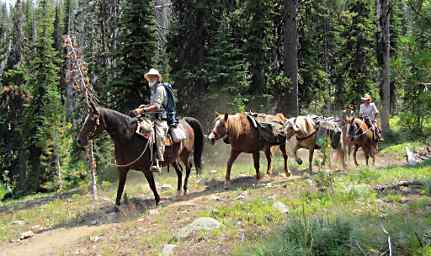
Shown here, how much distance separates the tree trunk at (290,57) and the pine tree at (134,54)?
561 centimetres

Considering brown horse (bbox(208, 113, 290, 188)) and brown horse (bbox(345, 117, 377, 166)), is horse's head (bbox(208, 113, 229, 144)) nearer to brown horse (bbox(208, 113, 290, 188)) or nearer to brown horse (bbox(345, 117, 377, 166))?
brown horse (bbox(208, 113, 290, 188))

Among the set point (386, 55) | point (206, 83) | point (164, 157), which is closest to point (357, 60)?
point (386, 55)

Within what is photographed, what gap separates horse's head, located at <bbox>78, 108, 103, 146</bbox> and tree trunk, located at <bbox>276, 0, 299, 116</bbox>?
1225 centimetres

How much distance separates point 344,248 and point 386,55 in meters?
19.7

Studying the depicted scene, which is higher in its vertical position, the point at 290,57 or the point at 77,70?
the point at 290,57

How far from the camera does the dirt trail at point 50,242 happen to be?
28.6 ft

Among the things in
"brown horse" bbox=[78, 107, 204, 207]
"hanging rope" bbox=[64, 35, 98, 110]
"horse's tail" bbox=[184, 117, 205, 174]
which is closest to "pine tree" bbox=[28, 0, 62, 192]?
"hanging rope" bbox=[64, 35, 98, 110]

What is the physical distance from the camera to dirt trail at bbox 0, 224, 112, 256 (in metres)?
8.72

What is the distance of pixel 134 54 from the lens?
19.6 metres

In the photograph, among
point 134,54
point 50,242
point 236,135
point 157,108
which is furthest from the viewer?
point 134,54

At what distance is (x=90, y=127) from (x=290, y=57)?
1268 centimetres

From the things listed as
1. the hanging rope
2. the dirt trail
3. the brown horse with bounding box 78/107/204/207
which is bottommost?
the dirt trail

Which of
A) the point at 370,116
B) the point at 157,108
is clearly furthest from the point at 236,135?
the point at 370,116

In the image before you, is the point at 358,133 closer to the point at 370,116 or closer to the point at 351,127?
the point at 351,127
